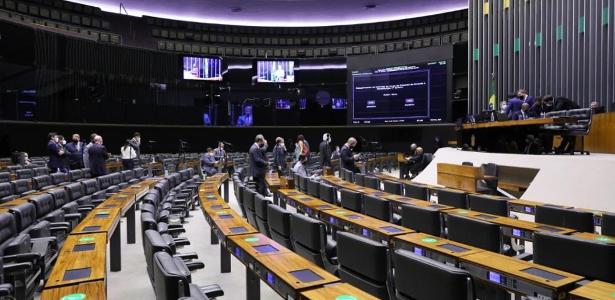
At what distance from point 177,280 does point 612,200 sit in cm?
569

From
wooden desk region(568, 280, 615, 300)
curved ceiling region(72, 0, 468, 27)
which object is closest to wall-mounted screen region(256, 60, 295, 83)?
curved ceiling region(72, 0, 468, 27)

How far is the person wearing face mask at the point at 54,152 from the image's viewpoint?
9.46 meters

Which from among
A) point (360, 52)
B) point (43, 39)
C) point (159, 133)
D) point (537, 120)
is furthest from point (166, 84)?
point (537, 120)

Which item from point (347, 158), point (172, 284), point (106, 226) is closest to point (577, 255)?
point (172, 284)

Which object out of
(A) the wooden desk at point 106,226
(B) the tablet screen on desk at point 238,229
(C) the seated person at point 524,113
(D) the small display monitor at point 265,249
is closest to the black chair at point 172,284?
(D) the small display monitor at point 265,249

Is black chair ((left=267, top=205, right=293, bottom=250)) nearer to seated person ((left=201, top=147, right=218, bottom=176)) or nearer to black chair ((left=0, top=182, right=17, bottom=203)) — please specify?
black chair ((left=0, top=182, right=17, bottom=203))

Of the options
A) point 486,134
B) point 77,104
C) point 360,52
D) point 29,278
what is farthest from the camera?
point 360,52

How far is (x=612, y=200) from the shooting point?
18.2 ft

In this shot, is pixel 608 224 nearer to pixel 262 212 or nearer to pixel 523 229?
pixel 523 229

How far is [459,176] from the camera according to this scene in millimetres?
8602

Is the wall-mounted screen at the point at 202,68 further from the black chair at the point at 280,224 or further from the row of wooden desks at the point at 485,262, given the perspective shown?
the row of wooden desks at the point at 485,262

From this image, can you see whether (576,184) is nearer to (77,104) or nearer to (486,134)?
(486,134)

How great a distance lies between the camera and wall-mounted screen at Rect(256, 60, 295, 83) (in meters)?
19.9

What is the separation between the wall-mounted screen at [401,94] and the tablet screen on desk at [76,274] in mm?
17179
